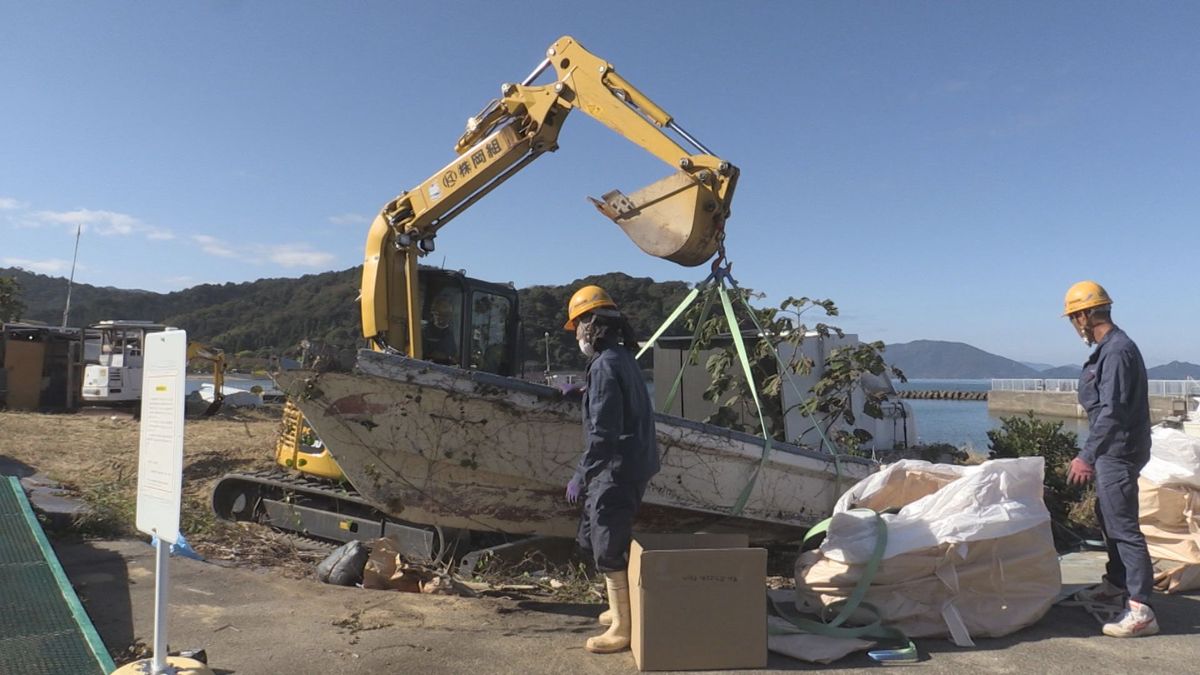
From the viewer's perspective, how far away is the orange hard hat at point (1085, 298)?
432 centimetres

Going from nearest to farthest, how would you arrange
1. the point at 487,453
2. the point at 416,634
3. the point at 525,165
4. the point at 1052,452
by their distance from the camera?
Result: the point at 416,634
the point at 487,453
the point at 525,165
the point at 1052,452

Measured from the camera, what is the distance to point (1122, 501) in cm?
411

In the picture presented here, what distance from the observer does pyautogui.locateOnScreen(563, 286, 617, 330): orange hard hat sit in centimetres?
394

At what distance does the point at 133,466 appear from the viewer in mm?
9414

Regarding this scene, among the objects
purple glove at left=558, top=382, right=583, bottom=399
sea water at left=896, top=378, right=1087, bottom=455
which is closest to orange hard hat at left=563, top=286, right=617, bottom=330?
purple glove at left=558, top=382, right=583, bottom=399

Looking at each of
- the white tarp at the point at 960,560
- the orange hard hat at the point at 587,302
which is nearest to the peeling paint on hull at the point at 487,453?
the orange hard hat at the point at 587,302

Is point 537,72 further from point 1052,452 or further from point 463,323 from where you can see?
point 1052,452

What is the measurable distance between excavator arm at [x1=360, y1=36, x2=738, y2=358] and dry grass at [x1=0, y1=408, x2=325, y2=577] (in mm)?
1980

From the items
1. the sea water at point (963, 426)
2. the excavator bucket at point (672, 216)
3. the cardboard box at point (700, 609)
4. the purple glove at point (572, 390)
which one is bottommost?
the sea water at point (963, 426)

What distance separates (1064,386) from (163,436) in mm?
59500

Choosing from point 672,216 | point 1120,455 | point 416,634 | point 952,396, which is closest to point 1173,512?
point 1120,455

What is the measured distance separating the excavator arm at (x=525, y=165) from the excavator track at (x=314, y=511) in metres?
1.42

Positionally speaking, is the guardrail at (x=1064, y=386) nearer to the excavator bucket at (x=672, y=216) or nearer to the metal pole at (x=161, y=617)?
the excavator bucket at (x=672, y=216)

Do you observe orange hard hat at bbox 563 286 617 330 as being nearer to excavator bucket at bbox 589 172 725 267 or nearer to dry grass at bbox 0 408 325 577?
excavator bucket at bbox 589 172 725 267
